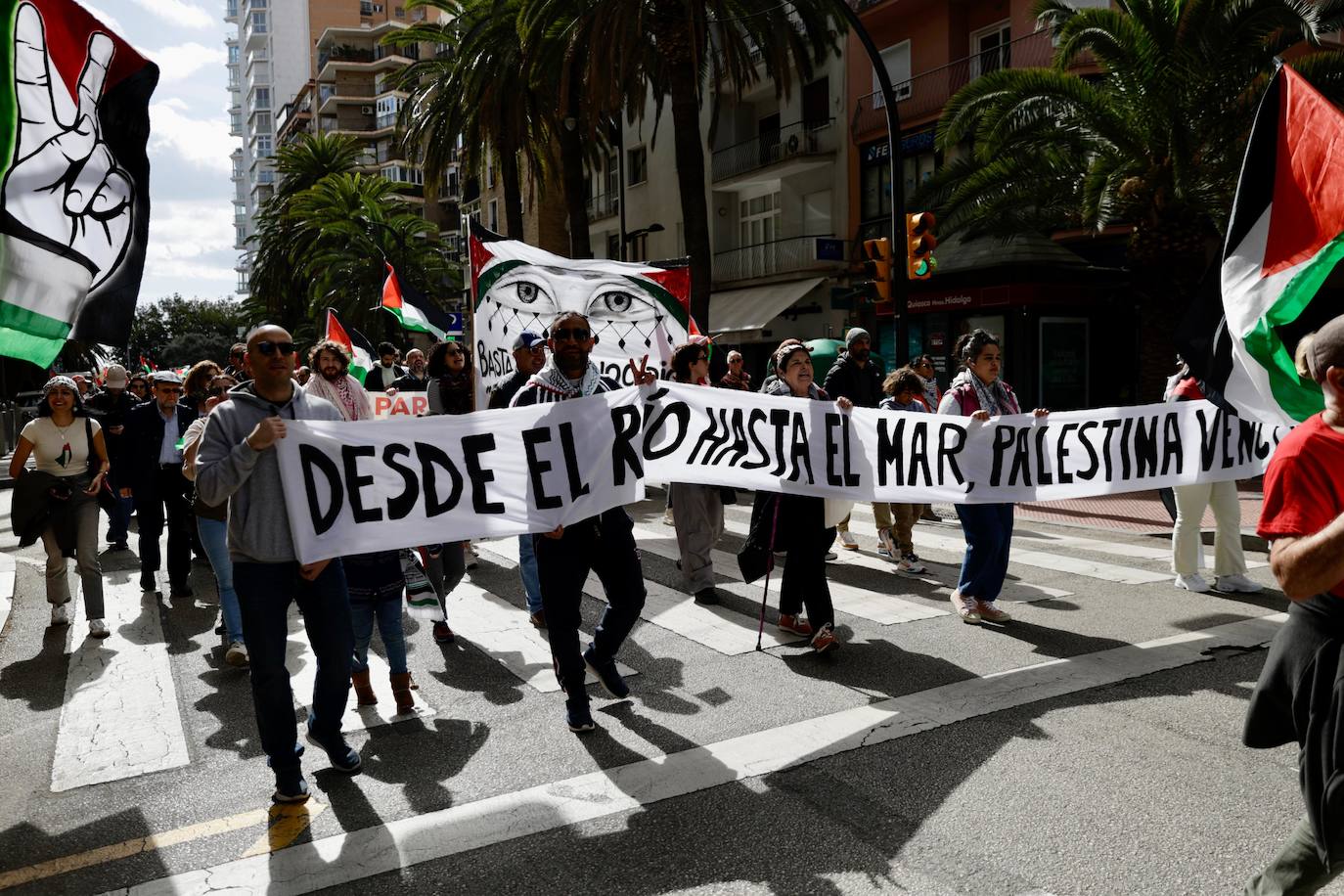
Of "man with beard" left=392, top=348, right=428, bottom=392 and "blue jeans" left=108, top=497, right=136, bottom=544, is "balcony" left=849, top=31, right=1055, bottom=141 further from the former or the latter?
"blue jeans" left=108, top=497, right=136, bottom=544

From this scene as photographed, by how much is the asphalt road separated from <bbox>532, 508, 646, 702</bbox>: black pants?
323mm

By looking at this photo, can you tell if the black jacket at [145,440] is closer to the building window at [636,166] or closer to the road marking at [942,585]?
the road marking at [942,585]

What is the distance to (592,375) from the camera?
214 inches

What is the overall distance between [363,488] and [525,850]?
1.77 metres

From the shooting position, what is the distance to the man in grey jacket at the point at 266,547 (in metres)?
4.01

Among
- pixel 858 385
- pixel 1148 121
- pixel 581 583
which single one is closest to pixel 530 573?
pixel 581 583

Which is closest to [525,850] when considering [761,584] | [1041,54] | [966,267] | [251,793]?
[251,793]

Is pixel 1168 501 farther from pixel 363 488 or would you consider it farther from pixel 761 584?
pixel 363 488

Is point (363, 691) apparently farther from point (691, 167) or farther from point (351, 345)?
point (691, 167)

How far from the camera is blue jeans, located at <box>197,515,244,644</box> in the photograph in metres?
6.23

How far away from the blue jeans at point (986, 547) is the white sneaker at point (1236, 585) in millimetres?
1838

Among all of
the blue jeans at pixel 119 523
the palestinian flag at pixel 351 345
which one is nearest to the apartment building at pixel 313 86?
the palestinian flag at pixel 351 345

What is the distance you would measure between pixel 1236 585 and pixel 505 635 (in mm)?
4909

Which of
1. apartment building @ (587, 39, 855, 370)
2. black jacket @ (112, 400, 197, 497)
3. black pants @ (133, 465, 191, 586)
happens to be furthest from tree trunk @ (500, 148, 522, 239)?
black pants @ (133, 465, 191, 586)
